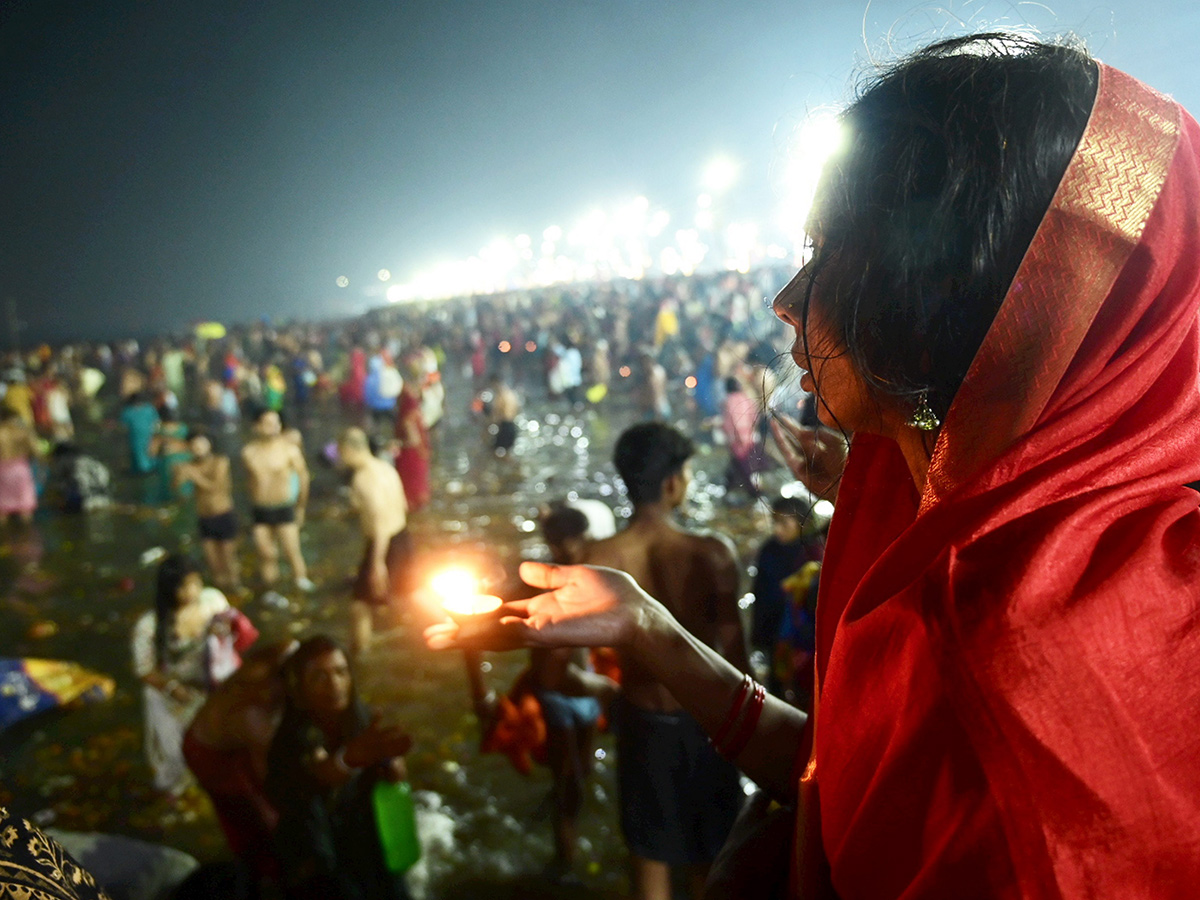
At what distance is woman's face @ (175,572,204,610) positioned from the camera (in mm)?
4367

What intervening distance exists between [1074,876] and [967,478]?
45cm

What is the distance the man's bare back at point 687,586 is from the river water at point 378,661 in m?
1.11

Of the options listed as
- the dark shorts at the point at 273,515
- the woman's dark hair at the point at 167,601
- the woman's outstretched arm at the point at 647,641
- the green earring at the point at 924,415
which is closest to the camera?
the green earring at the point at 924,415

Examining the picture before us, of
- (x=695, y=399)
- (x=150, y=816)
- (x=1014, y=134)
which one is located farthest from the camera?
(x=695, y=399)

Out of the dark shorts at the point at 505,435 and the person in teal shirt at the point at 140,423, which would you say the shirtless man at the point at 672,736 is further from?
the person in teal shirt at the point at 140,423

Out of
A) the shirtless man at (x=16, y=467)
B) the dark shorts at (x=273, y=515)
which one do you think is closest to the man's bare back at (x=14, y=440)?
the shirtless man at (x=16, y=467)

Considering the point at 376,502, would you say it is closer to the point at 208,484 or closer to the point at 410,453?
the point at 208,484

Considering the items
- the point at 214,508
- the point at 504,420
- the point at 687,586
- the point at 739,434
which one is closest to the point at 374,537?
the point at 214,508

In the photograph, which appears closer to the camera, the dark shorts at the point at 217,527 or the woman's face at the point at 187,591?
the woman's face at the point at 187,591

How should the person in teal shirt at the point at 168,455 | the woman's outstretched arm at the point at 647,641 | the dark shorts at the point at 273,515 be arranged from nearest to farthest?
the woman's outstretched arm at the point at 647,641 < the dark shorts at the point at 273,515 < the person in teal shirt at the point at 168,455

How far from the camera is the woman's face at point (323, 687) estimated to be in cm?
295

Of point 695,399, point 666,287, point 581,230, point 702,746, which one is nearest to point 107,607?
point 702,746

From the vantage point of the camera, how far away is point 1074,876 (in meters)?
0.76

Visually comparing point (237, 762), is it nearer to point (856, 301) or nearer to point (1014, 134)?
point (856, 301)
